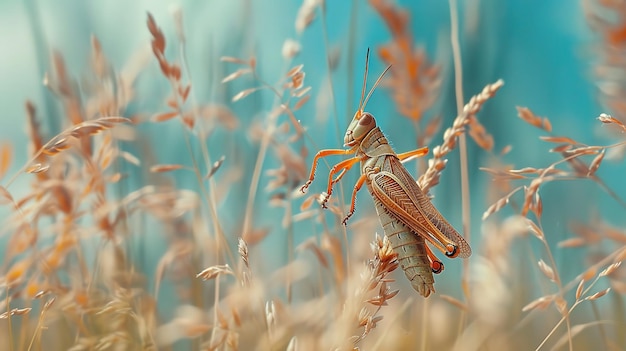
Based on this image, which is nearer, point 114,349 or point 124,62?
point 114,349

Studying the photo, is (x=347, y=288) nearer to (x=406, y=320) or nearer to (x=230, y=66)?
(x=406, y=320)

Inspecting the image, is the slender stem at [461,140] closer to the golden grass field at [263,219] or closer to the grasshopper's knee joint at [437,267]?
the golden grass field at [263,219]

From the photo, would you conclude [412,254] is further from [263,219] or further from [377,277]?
[263,219]

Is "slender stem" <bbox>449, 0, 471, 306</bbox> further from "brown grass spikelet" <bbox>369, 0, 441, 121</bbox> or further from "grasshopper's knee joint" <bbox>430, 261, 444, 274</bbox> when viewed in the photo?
"grasshopper's knee joint" <bbox>430, 261, 444, 274</bbox>

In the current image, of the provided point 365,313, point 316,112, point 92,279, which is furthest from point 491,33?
point 92,279

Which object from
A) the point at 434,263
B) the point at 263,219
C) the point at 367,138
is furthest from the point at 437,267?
the point at 263,219

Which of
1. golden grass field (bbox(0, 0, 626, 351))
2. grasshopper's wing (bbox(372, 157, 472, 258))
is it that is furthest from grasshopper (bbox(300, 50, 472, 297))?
golden grass field (bbox(0, 0, 626, 351))

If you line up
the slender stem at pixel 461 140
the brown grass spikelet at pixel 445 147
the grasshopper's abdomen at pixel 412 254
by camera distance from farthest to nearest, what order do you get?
1. the slender stem at pixel 461 140
2. the brown grass spikelet at pixel 445 147
3. the grasshopper's abdomen at pixel 412 254

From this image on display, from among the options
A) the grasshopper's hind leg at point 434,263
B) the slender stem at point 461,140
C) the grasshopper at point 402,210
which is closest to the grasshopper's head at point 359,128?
the grasshopper at point 402,210
